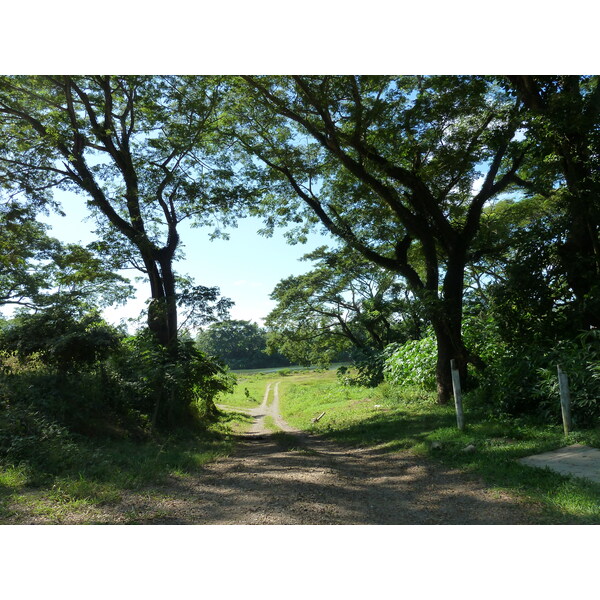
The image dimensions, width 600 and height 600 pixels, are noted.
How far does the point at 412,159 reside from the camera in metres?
10.3

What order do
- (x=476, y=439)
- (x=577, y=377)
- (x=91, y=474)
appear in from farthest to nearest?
(x=476, y=439)
(x=577, y=377)
(x=91, y=474)

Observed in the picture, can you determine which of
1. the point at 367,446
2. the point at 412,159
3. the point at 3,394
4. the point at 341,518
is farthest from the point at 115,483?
the point at 412,159

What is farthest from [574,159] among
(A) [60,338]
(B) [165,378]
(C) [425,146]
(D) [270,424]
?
(D) [270,424]

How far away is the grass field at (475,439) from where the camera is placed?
3729 mm

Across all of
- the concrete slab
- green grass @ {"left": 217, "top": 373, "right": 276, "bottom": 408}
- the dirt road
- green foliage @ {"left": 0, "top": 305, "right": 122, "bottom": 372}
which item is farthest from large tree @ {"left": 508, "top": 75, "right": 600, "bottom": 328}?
green grass @ {"left": 217, "top": 373, "right": 276, "bottom": 408}

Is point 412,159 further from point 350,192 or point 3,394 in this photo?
point 3,394

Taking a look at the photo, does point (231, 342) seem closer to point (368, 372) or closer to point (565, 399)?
point (565, 399)

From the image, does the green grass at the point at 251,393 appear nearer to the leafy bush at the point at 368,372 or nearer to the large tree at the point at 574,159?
the leafy bush at the point at 368,372

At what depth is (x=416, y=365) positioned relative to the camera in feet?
38.7

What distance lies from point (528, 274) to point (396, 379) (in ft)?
20.4

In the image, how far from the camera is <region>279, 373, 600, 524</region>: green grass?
3711mm

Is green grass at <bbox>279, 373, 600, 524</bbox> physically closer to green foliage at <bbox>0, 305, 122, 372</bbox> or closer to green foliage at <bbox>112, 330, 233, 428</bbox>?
green foliage at <bbox>112, 330, 233, 428</bbox>

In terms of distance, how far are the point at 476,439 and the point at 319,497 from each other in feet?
9.77

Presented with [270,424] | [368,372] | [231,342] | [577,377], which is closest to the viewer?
[577,377]
